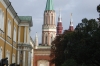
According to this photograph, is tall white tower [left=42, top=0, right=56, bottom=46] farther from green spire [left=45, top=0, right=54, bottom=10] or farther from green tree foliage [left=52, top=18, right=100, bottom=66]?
green tree foliage [left=52, top=18, right=100, bottom=66]

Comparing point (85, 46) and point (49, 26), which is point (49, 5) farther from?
point (85, 46)

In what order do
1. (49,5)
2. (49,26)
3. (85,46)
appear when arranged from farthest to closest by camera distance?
1. (49,5)
2. (49,26)
3. (85,46)


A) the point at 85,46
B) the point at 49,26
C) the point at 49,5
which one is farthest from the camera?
the point at 49,5

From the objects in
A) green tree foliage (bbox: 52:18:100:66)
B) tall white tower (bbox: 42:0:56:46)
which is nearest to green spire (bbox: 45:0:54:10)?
tall white tower (bbox: 42:0:56:46)

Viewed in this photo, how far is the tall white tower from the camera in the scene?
112625mm

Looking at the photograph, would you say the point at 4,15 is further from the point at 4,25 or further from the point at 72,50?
the point at 72,50

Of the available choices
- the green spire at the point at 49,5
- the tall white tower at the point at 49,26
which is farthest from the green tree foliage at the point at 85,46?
the green spire at the point at 49,5

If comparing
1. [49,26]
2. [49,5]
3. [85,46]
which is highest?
[49,5]

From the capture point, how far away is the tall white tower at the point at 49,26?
11262 centimetres

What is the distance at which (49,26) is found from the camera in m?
113

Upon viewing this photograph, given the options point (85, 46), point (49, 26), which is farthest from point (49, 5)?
point (85, 46)

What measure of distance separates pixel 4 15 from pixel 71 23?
312 feet

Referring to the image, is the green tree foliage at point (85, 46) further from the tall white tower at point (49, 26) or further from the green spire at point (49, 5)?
the green spire at point (49, 5)

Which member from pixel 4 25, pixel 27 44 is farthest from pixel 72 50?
pixel 27 44
